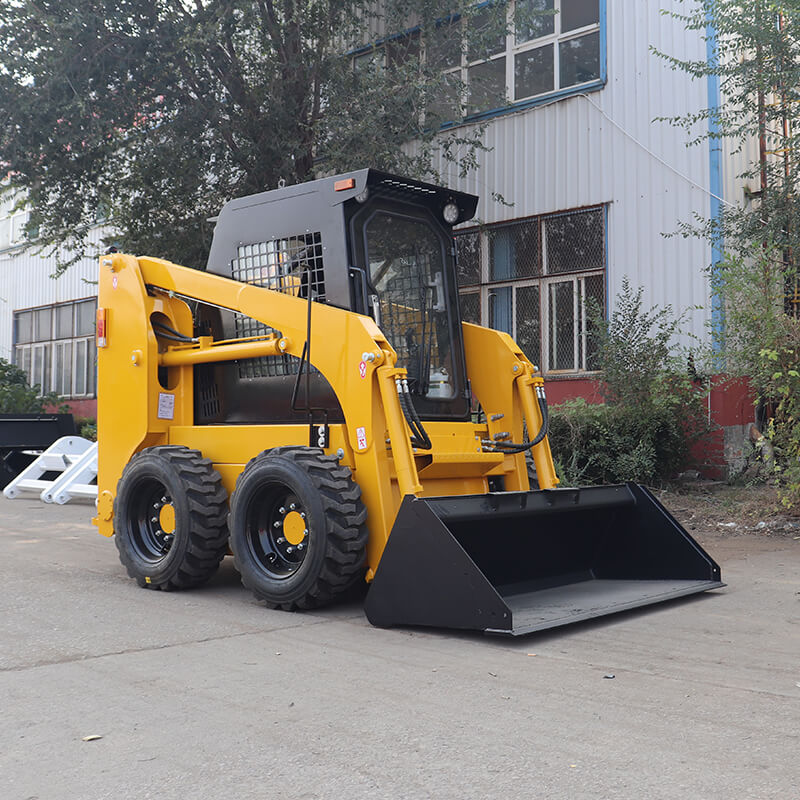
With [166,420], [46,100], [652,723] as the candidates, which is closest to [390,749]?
[652,723]

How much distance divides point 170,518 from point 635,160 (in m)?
9.35

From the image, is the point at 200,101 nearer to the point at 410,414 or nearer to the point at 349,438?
the point at 349,438

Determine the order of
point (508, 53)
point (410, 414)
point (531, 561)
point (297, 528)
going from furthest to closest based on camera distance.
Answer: point (508, 53) < point (531, 561) < point (297, 528) < point (410, 414)

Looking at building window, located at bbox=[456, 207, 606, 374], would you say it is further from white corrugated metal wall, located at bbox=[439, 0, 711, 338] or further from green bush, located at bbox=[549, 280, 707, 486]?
green bush, located at bbox=[549, 280, 707, 486]

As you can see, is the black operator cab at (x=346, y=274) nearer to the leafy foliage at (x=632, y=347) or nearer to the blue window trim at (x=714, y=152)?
the leafy foliage at (x=632, y=347)

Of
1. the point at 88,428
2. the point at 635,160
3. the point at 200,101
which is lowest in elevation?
the point at 88,428

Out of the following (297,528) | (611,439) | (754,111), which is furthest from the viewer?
(754,111)

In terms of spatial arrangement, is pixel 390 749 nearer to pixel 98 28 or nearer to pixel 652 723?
pixel 652 723

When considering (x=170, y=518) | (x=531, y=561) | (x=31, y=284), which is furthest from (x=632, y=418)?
(x=31, y=284)

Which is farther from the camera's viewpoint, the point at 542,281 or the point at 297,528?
the point at 542,281

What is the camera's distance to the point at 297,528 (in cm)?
620

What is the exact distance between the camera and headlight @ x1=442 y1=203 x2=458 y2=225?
7.36 meters

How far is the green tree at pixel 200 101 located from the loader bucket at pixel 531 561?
7.50m

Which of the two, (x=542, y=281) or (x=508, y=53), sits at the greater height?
(x=508, y=53)
